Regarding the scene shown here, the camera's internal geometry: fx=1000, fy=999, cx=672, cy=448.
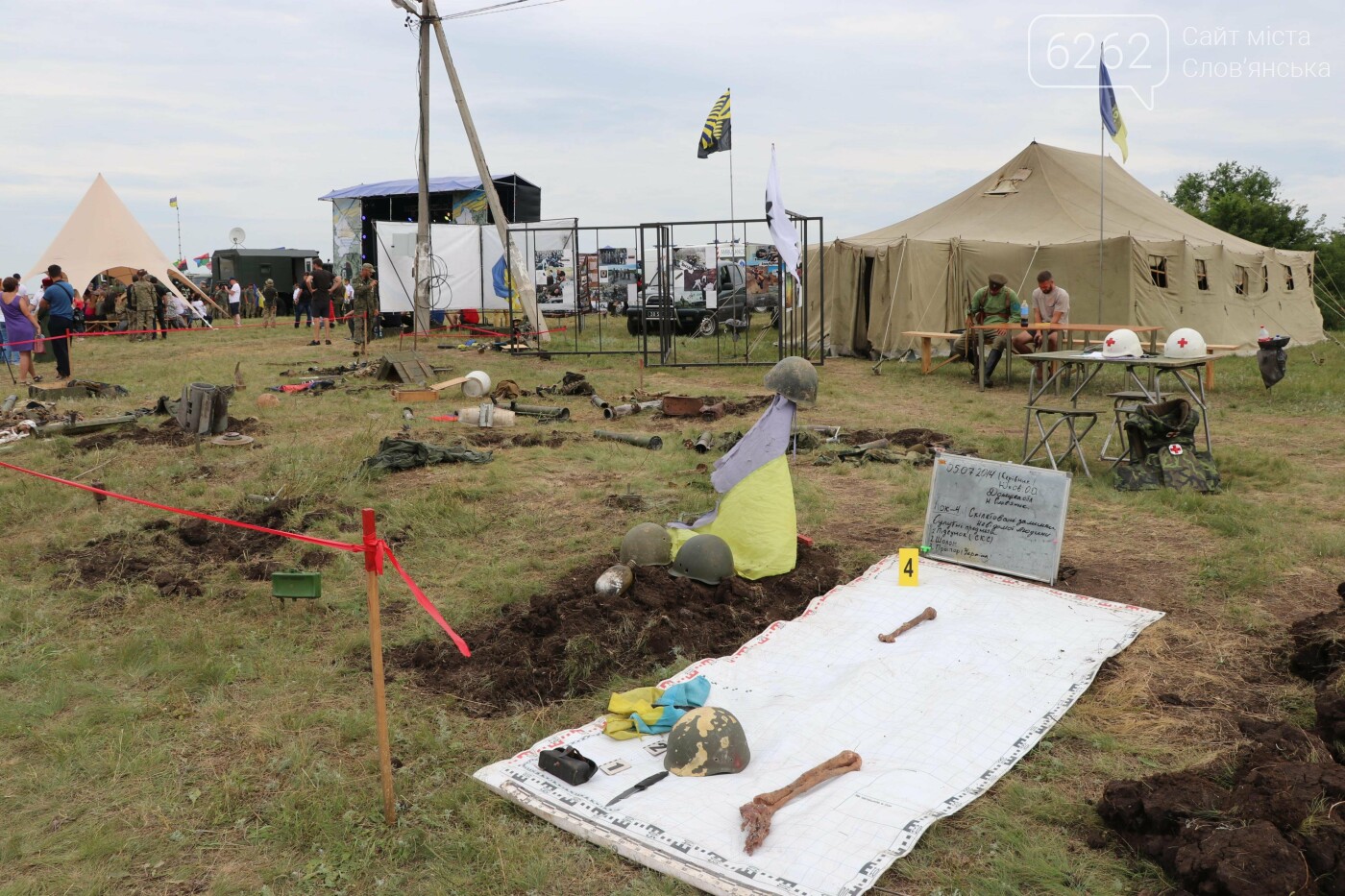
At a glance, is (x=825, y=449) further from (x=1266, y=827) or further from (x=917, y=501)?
(x=1266, y=827)

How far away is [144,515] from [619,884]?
5758 mm

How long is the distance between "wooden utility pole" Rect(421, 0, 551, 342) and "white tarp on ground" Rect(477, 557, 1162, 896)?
47.6 feet

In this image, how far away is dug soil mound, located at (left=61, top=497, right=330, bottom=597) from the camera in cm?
599

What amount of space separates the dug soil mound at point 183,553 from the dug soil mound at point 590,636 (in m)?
1.78

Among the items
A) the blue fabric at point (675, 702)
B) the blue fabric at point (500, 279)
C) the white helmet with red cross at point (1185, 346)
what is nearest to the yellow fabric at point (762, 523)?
the blue fabric at point (675, 702)

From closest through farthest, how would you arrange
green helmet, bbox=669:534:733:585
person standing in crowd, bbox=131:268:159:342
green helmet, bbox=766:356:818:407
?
green helmet, bbox=669:534:733:585 → green helmet, bbox=766:356:818:407 → person standing in crowd, bbox=131:268:159:342

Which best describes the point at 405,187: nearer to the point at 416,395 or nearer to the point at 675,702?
the point at 416,395

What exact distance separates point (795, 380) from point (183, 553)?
4.06 metres

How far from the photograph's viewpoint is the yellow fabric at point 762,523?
18.7ft

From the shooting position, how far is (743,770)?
364 cm

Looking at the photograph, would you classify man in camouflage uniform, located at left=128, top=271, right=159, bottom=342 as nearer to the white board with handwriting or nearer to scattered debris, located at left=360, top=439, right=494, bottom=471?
scattered debris, located at left=360, top=439, right=494, bottom=471

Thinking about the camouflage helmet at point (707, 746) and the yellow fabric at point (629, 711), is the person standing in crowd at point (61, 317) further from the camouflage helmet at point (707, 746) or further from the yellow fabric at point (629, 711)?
the camouflage helmet at point (707, 746)

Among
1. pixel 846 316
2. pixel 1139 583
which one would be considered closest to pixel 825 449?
pixel 1139 583

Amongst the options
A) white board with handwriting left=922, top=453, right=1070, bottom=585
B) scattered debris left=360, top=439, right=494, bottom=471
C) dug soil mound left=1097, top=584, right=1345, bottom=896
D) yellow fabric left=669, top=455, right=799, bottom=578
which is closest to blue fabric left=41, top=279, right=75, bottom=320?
scattered debris left=360, top=439, right=494, bottom=471
